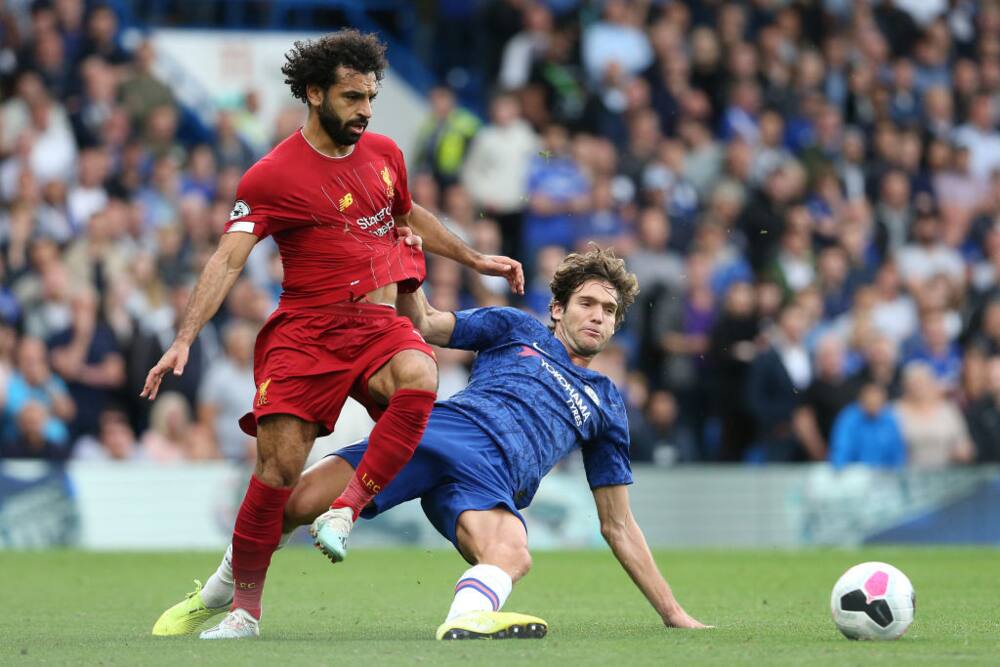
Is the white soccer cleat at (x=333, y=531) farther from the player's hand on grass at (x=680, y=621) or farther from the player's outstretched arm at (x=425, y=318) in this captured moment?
the player's hand on grass at (x=680, y=621)

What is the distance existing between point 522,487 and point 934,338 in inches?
404

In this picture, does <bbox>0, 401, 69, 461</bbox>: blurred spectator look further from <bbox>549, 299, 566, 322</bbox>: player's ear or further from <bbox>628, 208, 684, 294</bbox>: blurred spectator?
<bbox>549, 299, 566, 322</bbox>: player's ear

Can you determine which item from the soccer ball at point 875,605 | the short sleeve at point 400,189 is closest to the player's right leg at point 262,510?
the short sleeve at point 400,189

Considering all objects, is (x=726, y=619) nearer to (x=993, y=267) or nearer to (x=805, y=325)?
(x=805, y=325)

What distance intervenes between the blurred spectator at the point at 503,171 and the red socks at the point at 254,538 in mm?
9790

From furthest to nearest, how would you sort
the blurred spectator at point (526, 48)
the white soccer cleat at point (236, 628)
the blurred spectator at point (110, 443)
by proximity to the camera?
the blurred spectator at point (526, 48), the blurred spectator at point (110, 443), the white soccer cleat at point (236, 628)

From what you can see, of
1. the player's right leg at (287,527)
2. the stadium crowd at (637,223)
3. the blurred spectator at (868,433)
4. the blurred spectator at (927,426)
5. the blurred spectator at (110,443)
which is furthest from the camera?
the blurred spectator at (927,426)

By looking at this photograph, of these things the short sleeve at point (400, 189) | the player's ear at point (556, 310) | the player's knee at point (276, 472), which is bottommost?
the player's knee at point (276, 472)

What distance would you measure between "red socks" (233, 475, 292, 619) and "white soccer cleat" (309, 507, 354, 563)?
0.40 metres

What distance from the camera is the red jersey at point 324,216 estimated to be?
7.40m

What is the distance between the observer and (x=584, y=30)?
1931 cm

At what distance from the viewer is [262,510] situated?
24.2 feet

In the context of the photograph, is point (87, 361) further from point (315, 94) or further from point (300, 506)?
point (315, 94)

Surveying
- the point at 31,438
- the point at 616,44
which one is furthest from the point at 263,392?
the point at 616,44
